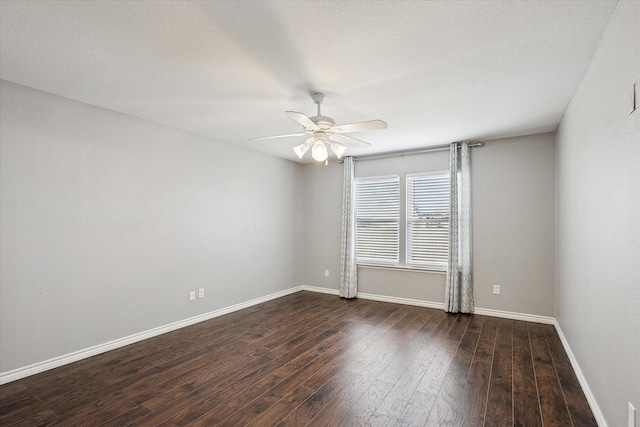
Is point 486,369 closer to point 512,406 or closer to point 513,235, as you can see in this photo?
point 512,406

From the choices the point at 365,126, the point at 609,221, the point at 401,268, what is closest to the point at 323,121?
the point at 365,126

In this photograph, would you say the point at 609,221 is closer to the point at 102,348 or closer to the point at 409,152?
the point at 409,152

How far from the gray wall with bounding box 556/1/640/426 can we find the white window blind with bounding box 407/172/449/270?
6.78ft

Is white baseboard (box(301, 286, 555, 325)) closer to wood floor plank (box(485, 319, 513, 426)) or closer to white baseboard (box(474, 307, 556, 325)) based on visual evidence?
white baseboard (box(474, 307, 556, 325))

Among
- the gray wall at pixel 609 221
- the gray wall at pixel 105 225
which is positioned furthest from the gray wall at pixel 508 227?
the gray wall at pixel 105 225

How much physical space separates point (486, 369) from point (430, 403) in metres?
0.89

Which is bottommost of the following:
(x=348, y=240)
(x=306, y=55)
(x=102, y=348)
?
(x=102, y=348)

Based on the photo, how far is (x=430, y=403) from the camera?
96.3 inches

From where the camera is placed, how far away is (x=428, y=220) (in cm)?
525

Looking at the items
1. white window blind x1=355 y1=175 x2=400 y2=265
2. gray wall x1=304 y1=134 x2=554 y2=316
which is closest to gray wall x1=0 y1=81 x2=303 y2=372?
white window blind x1=355 y1=175 x2=400 y2=265

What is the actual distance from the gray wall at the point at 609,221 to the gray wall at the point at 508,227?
1.38 meters

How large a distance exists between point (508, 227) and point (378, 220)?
2007 millimetres

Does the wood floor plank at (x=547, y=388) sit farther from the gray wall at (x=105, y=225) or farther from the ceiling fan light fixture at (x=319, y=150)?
the gray wall at (x=105, y=225)

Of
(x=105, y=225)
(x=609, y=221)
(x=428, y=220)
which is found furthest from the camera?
(x=428, y=220)
